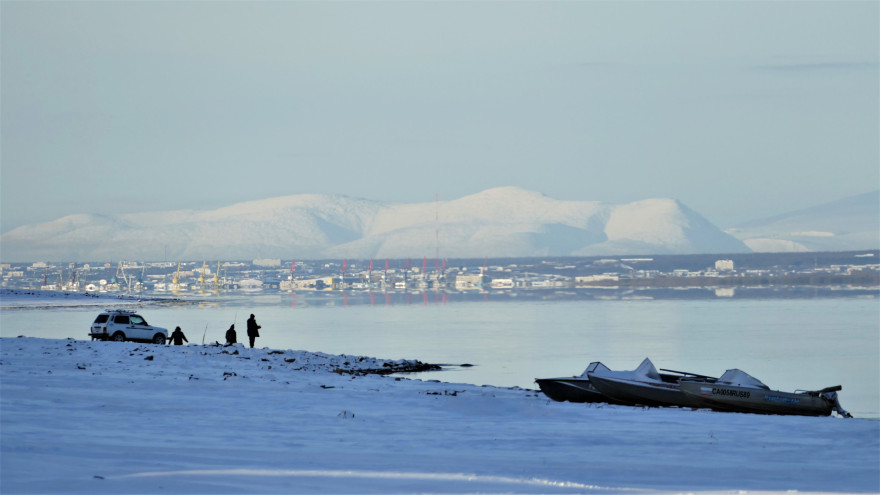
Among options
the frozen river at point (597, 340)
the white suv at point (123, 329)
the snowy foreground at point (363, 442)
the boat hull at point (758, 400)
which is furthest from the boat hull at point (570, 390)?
the white suv at point (123, 329)

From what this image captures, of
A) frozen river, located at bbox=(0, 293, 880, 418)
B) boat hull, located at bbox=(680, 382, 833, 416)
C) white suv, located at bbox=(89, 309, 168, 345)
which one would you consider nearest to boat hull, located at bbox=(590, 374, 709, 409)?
boat hull, located at bbox=(680, 382, 833, 416)

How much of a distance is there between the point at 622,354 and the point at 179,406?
42190 millimetres

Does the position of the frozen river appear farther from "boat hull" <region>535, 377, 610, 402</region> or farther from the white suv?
the white suv

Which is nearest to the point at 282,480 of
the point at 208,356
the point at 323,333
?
the point at 208,356

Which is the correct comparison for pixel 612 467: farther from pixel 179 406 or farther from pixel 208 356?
pixel 208 356

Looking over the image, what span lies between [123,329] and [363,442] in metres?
29.7

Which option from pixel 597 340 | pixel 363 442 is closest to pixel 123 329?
pixel 363 442

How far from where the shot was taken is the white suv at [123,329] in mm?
44031

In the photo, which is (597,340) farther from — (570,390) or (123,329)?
(570,390)

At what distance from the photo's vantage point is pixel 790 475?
15219 mm

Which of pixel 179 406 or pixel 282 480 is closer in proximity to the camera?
pixel 282 480

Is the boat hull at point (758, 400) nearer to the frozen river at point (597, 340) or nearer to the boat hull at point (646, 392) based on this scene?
the boat hull at point (646, 392)

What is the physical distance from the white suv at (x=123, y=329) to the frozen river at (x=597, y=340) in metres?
11.8

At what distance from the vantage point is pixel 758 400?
1080 inches
